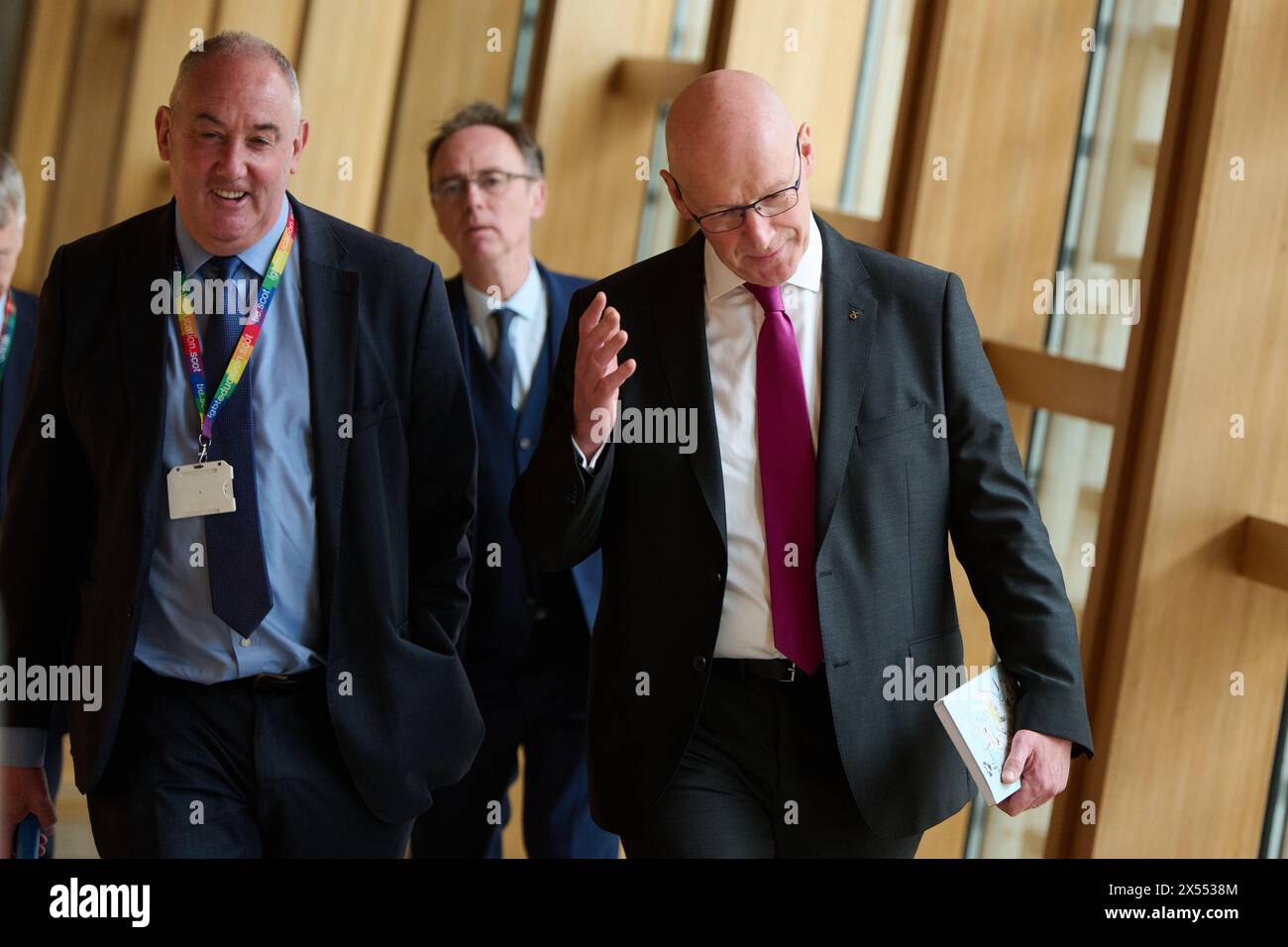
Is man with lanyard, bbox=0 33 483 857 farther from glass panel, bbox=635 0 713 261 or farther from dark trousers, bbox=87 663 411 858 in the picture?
glass panel, bbox=635 0 713 261

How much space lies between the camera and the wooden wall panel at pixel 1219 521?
312 cm

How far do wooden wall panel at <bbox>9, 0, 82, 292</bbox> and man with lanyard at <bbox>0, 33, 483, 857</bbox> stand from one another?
465 centimetres

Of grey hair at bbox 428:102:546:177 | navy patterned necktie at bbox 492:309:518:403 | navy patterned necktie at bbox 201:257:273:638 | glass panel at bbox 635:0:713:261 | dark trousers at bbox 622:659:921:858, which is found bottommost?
dark trousers at bbox 622:659:921:858

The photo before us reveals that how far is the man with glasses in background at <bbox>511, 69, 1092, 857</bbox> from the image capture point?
2625mm

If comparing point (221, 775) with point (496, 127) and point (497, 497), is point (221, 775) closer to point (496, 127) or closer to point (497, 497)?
point (497, 497)

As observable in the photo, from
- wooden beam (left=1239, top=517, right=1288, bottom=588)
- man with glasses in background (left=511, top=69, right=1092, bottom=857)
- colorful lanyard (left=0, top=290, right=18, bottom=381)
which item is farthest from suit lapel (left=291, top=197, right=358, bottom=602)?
wooden beam (left=1239, top=517, right=1288, bottom=588)

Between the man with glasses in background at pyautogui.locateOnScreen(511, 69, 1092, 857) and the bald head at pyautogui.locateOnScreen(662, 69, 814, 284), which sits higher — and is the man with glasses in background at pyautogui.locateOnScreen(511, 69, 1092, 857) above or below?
below

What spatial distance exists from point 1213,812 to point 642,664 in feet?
4.96

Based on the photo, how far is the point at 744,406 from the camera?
273cm

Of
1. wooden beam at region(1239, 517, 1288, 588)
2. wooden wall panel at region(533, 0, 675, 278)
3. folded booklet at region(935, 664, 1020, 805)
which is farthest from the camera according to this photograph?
wooden wall panel at region(533, 0, 675, 278)

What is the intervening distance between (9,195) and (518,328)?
1309 mm

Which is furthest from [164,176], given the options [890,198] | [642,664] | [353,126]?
[642,664]

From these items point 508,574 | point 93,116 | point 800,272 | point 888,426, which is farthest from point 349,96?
point 888,426
